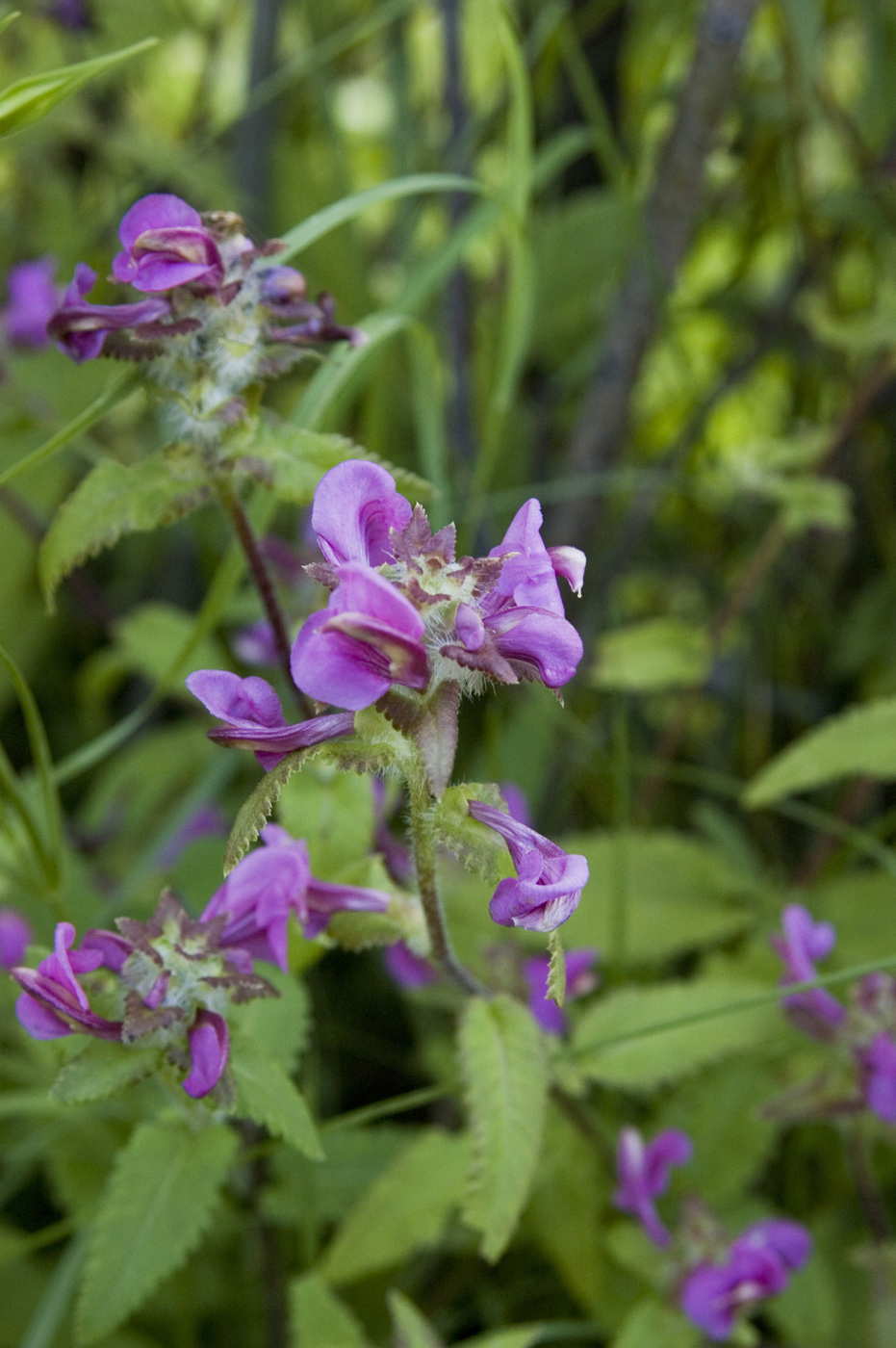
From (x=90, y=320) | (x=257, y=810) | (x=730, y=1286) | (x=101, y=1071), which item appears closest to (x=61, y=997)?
(x=101, y=1071)

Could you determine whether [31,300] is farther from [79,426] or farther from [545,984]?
[545,984]

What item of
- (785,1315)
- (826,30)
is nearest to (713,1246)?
(785,1315)

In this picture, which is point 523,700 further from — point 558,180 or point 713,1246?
point 558,180

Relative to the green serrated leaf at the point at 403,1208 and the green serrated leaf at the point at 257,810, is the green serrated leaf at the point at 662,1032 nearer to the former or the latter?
the green serrated leaf at the point at 403,1208

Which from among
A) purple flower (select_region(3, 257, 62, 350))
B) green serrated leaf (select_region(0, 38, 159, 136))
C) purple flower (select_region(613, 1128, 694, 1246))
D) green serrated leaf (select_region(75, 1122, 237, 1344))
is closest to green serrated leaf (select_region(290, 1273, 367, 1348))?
green serrated leaf (select_region(75, 1122, 237, 1344))

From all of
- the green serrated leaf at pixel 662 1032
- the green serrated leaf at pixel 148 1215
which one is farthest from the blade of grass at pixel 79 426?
the green serrated leaf at pixel 662 1032

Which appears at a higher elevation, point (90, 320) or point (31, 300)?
point (90, 320)
